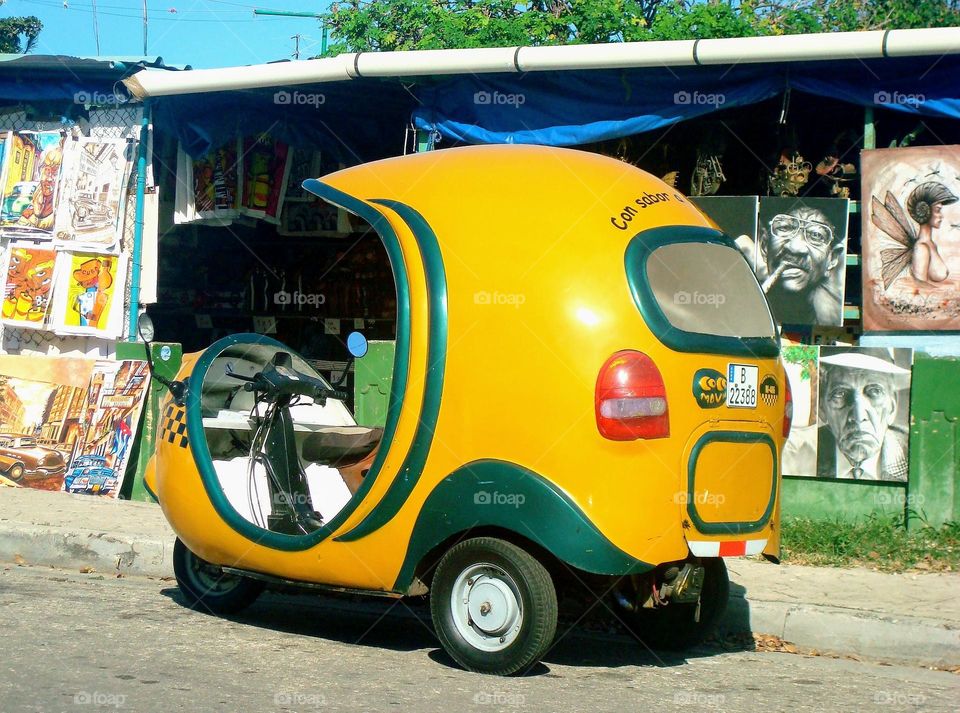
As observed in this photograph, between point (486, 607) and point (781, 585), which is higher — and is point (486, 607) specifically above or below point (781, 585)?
above

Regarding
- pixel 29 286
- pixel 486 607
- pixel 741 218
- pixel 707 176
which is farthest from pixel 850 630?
pixel 29 286

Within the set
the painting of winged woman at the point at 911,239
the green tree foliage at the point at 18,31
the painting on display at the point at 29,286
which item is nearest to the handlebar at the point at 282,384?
the painting of winged woman at the point at 911,239

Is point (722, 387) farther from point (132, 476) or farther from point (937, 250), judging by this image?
point (132, 476)

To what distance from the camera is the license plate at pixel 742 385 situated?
5047 millimetres

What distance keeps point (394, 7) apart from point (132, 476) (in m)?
17.4

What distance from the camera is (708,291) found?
17.2 ft

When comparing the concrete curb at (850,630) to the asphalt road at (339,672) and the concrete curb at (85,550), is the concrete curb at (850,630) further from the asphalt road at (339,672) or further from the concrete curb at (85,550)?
the concrete curb at (85,550)

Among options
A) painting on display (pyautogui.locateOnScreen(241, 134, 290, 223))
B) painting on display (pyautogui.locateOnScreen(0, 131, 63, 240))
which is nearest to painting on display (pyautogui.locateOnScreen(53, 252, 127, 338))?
painting on display (pyautogui.locateOnScreen(0, 131, 63, 240))

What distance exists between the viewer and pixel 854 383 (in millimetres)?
8102

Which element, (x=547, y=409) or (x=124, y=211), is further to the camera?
(x=124, y=211)

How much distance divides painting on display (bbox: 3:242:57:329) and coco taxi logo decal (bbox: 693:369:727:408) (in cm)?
724

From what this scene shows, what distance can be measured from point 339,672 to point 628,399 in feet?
5.54

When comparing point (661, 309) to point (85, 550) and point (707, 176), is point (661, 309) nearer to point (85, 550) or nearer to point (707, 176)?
point (85, 550)

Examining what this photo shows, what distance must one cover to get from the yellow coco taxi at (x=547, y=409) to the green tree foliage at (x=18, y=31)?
34.2 metres
